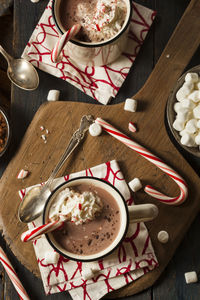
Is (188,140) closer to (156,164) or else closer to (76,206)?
(156,164)

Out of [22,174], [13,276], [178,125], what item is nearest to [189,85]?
[178,125]

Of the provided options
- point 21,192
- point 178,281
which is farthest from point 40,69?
point 178,281

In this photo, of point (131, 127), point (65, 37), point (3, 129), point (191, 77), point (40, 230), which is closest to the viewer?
point (40, 230)

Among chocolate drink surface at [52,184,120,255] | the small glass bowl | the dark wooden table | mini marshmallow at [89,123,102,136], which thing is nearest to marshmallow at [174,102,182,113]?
the dark wooden table

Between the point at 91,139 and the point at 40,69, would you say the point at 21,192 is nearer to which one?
the point at 91,139

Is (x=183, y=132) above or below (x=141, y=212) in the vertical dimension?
above

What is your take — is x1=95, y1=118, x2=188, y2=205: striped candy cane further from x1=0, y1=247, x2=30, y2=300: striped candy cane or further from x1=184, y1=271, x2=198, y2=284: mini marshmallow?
x1=0, y1=247, x2=30, y2=300: striped candy cane
